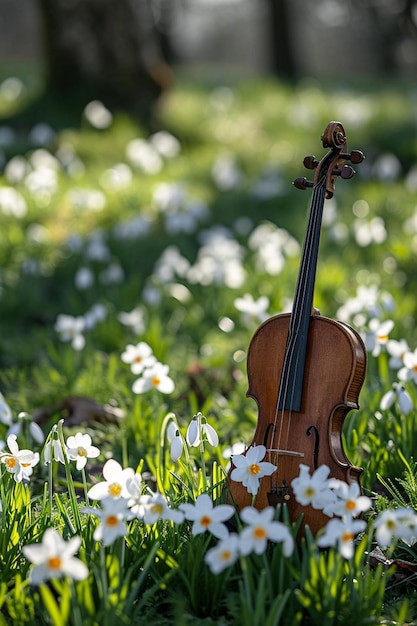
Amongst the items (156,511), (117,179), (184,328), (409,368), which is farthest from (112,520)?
(117,179)

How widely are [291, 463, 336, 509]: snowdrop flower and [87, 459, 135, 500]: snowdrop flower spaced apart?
1.26ft

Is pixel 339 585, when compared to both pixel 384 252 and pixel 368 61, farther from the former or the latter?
pixel 368 61

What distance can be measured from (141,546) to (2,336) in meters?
2.35

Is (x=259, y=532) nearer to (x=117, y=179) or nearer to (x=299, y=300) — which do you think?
(x=299, y=300)

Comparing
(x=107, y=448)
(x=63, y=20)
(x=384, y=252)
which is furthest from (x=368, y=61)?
(x=107, y=448)

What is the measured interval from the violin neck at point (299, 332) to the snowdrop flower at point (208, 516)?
344 millimetres

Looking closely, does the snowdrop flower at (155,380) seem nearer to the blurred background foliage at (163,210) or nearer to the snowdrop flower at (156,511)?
the blurred background foliage at (163,210)

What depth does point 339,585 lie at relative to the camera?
1.75 m

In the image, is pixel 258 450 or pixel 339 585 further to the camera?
pixel 258 450

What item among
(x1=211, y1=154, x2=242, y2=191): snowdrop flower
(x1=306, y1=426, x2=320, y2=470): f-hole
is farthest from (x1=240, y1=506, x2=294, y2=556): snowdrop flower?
(x1=211, y1=154, x2=242, y2=191): snowdrop flower

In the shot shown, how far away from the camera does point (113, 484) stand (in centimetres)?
192

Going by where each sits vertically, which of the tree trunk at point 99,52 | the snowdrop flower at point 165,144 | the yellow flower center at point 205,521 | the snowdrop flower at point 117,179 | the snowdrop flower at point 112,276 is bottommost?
the yellow flower center at point 205,521

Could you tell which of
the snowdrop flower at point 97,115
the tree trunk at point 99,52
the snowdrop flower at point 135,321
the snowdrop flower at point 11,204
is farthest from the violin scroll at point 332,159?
the tree trunk at point 99,52

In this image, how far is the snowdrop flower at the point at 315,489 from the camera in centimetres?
184
